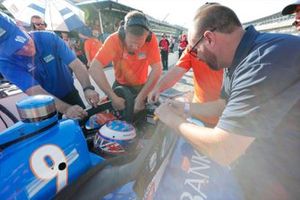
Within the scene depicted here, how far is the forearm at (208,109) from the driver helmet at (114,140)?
678mm

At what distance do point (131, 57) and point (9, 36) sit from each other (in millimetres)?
1284

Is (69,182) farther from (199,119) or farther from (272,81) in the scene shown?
(199,119)

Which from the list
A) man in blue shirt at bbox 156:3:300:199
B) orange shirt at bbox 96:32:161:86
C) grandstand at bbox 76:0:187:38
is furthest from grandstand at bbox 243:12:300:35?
man in blue shirt at bbox 156:3:300:199

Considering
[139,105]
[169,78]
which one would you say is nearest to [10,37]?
[139,105]

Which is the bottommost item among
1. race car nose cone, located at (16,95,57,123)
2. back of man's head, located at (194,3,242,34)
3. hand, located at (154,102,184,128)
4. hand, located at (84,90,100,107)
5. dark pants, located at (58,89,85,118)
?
dark pants, located at (58,89,85,118)

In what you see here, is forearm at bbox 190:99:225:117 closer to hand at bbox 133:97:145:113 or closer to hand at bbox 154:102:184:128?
hand at bbox 133:97:145:113

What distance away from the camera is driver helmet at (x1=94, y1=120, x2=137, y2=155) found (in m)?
1.32

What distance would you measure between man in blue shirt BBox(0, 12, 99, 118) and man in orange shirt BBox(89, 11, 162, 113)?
246 millimetres

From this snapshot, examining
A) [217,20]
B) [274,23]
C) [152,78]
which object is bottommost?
[274,23]

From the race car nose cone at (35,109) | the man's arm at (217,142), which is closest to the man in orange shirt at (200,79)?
the man's arm at (217,142)

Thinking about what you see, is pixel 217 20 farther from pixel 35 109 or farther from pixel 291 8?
pixel 291 8

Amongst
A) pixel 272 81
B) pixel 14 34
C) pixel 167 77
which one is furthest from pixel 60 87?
pixel 272 81

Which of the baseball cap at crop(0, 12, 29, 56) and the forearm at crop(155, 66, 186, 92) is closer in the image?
the baseball cap at crop(0, 12, 29, 56)

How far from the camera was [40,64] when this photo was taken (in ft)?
7.59
